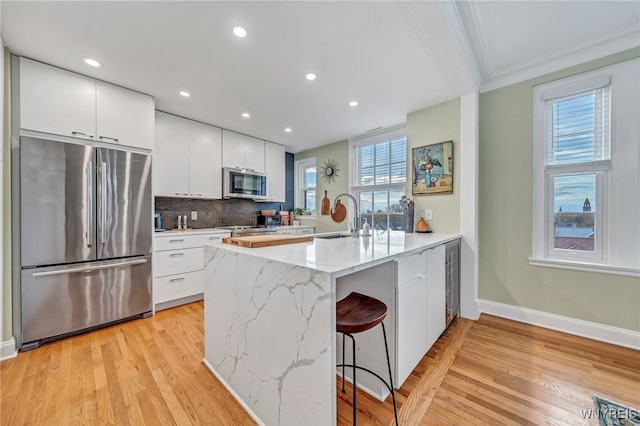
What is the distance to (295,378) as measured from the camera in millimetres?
1123

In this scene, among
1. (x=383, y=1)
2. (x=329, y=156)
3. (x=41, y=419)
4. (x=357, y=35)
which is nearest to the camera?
(x=41, y=419)

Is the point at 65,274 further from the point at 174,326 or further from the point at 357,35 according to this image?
the point at 357,35

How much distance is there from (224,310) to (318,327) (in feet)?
2.78

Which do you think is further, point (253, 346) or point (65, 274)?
point (65, 274)

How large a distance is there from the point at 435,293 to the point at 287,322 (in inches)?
52.9

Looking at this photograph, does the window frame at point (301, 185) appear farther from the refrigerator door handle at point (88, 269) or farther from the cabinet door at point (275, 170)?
the refrigerator door handle at point (88, 269)

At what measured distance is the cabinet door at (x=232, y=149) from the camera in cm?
377

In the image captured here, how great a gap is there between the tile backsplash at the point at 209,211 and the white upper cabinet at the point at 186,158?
0.32m

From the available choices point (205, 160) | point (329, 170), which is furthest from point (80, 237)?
point (329, 170)

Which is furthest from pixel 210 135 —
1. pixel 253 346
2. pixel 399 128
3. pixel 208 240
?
pixel 253 346

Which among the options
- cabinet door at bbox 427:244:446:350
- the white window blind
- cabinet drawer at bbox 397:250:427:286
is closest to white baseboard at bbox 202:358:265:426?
cabinet drawer at bbox 397:250:427:286

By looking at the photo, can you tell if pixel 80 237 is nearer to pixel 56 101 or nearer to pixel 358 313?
pixel 56 101

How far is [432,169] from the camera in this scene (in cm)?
292

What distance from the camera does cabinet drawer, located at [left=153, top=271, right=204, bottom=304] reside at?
2812 millimetres
